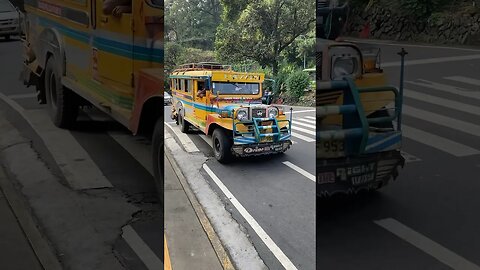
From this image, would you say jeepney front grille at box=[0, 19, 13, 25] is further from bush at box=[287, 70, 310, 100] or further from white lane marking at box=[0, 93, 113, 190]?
bush at box=[287, 70, 310, 100]

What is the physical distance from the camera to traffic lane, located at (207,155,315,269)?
1324 mm

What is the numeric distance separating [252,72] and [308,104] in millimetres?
191

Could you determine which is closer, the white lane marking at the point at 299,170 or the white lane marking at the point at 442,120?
the white lane marking at the point at 442,120

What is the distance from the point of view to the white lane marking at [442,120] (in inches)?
42.4

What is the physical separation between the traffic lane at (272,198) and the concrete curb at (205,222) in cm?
8

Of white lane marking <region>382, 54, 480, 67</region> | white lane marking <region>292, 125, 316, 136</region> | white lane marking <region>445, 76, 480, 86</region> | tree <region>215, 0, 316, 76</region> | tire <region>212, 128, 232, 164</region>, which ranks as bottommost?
tire <region>212, 128, 232, 164</region>

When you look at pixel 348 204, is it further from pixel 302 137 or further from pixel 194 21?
pixel 194 21

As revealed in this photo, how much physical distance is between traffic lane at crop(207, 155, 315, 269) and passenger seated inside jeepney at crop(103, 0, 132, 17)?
483mm

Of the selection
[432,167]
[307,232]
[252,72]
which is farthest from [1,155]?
[432,167]

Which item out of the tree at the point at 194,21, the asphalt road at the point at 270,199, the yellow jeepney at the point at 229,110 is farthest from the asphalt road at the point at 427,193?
the tree at the point at 194,21

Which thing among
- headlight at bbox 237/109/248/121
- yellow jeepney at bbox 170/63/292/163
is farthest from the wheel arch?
headlight at bbox 237/109/248/121

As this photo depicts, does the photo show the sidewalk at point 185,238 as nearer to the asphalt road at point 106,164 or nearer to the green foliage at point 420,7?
the asphalt road at point 106,164

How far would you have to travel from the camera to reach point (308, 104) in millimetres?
1238

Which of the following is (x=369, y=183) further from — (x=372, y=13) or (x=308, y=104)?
(x=372, y=13)
